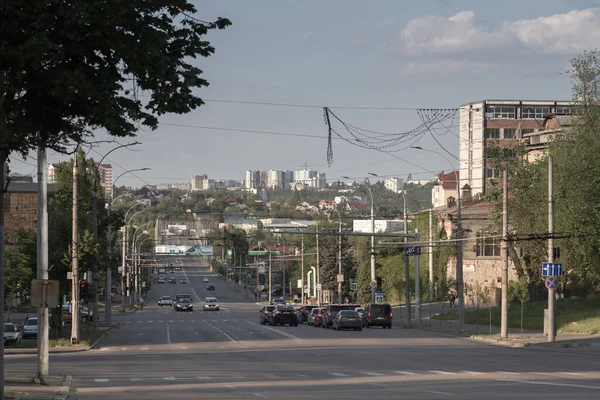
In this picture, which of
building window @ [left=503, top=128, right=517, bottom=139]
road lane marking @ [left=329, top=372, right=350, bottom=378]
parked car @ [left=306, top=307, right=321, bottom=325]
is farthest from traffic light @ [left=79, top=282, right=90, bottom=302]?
building window @ [left=503, top=128, right=517, bottom=139]

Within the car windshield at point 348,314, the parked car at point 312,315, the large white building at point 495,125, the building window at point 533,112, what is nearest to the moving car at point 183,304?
the parked car at point 312,315

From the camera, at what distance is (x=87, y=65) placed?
48.6ft

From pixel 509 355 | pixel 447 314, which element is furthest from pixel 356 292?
pixel 509 355

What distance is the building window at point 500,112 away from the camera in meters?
153

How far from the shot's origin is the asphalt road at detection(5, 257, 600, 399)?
2178 cm

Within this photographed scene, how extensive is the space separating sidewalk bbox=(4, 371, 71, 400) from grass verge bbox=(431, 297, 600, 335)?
101 feet

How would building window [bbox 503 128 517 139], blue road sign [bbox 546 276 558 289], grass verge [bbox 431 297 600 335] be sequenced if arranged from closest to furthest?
1. blue road sign [bbox 546 276 558 289]
2. grass verge [bbox 431 297 600 335]
3. building window [bbox 503 128 517 139]

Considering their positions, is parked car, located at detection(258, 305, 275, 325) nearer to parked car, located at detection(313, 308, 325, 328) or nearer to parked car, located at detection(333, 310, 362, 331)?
parked car, located at detection(313, 308, 325, 328)

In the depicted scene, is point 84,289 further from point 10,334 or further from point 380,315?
point 380,315

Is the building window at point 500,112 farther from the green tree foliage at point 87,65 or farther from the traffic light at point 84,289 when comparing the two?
the green tree foliage at point 87,65

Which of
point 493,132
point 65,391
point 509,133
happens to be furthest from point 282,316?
point 509,133

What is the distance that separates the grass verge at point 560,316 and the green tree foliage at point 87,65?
38.5 m

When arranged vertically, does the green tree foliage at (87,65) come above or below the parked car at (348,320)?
above

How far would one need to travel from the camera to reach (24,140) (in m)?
14.8
